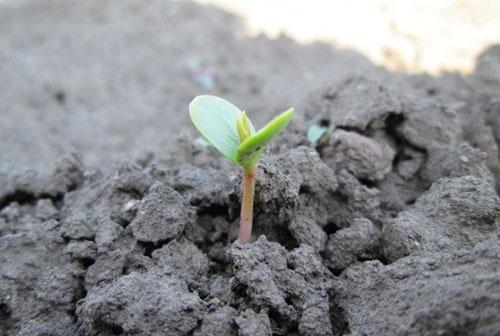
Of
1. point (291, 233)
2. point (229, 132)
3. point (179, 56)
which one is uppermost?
point (179, 56)

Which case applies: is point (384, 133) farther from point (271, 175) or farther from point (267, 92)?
point (267, 92)

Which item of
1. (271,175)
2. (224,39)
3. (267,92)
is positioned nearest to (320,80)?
(267,92)

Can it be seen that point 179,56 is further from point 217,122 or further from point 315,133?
point 217,122

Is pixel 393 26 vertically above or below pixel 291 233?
above

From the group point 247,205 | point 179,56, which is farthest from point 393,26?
point 247,205

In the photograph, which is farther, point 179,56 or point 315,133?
point 179,56

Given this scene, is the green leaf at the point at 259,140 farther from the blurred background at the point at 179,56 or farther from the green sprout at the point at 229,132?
the blurred background at the point at 179,56
